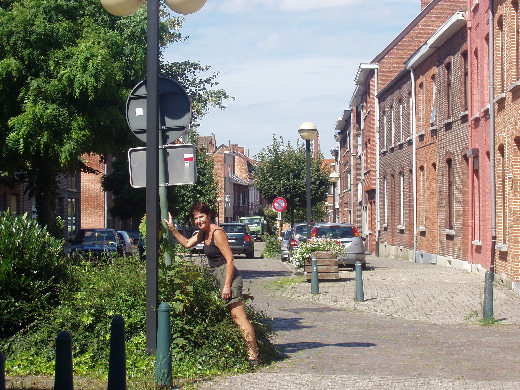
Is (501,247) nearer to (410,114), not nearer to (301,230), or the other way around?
(410,114)

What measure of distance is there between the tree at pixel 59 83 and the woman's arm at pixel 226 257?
11.8 metres

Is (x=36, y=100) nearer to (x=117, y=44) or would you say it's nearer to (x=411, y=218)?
(x=117, y=44)

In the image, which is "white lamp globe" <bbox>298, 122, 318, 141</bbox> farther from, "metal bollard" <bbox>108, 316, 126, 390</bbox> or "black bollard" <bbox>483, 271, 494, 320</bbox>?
"metal bollard" <bbox>108, 316, 126, 390</bbox>

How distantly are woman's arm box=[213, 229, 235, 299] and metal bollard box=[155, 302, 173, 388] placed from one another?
1309mm

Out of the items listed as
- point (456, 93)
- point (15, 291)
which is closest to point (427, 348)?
point (15, 291)

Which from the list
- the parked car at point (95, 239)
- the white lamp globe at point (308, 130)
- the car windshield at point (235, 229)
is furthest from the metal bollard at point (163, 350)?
the car windshield at point (235, 229)

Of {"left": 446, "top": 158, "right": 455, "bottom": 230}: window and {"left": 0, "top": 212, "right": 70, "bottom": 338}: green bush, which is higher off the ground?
{"left": 446, "top": 158, "right": 455, "bottom": 230}: window

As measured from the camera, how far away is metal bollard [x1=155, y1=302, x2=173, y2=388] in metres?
7.43

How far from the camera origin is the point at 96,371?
8484 mm

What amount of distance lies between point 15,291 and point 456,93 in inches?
758

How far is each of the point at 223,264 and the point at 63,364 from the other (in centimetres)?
342

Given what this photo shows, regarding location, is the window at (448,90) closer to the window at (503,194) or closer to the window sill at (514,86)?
the window at (503,194)

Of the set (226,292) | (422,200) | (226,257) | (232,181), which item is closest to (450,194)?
(422,200)

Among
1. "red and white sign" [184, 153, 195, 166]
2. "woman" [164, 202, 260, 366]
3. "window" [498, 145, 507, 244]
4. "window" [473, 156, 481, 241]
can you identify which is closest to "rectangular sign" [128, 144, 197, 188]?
"red and white sign" [184, 153, 195, 166]
